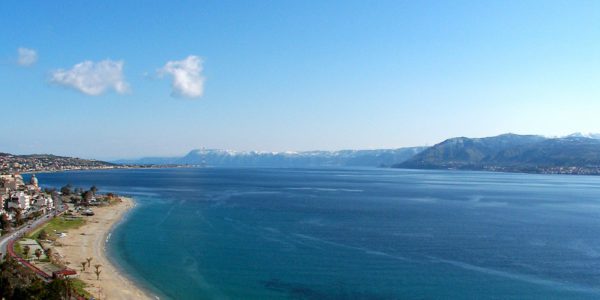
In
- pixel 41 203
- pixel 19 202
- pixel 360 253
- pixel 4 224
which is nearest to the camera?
pixel 360 253

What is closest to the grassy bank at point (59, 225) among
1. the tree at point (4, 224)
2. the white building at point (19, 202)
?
the tree at point (4, 224)

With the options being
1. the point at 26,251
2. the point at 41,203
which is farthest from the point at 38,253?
the point at 41,203

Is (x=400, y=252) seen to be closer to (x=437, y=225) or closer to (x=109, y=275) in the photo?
(x=437, y=225)

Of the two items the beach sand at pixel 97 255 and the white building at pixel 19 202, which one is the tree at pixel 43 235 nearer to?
the beach sand at pixel 97 255

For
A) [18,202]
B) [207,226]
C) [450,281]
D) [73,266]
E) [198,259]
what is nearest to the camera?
[450,281]

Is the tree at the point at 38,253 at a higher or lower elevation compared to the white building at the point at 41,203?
lower

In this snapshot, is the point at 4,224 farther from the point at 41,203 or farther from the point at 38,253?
the point at 41,203

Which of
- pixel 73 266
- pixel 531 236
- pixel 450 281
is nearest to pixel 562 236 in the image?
pixel 531 236

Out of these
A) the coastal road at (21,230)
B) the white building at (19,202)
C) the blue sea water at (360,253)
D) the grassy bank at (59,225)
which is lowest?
the blue sea water at (360,253)
